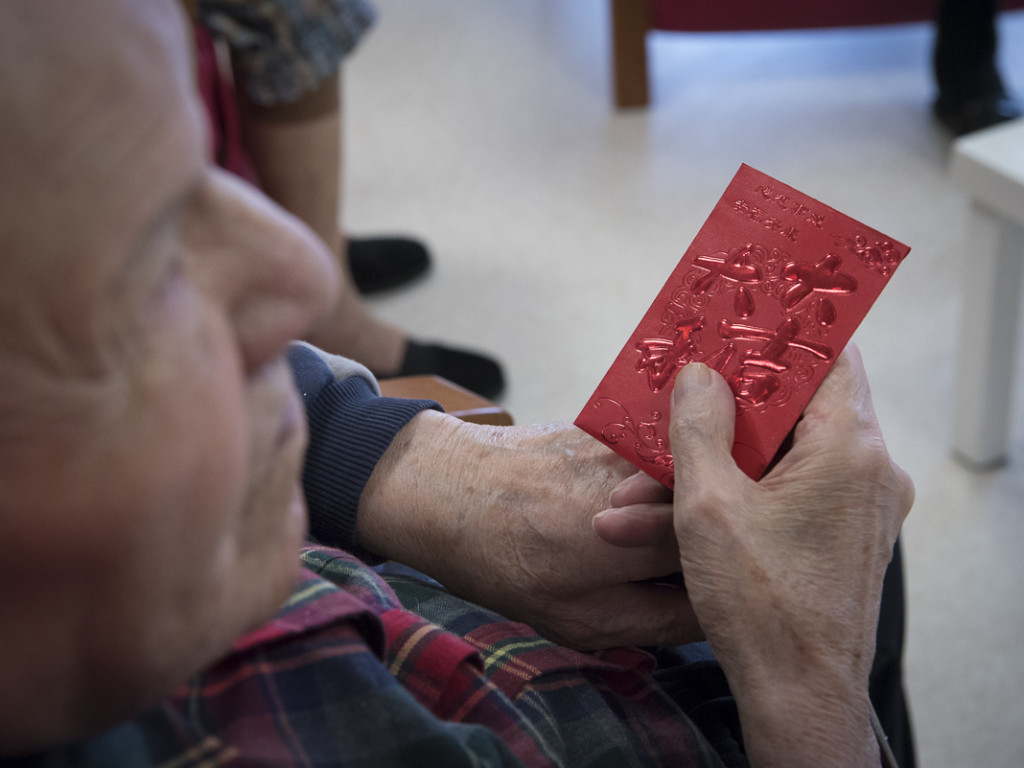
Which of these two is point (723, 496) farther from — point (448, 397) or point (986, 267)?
point (986, 267)

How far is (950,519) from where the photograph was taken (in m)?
1.58

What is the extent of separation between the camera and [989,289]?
1.46 metres

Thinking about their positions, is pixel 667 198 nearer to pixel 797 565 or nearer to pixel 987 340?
pixel 987 340

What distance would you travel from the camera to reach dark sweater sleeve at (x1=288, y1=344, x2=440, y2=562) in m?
0.84

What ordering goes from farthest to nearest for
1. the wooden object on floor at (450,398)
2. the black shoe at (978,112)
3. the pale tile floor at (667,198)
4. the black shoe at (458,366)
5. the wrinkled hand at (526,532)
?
the black shoe at (978,112) < the black shoe at (458,366) < the pale tile floor at (667,198) < the wooden object on floor at (450,398) < the wrinkled hand at (526,532)

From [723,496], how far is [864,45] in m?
2.51

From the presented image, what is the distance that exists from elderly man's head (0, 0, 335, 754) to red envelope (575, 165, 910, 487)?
0.37 m

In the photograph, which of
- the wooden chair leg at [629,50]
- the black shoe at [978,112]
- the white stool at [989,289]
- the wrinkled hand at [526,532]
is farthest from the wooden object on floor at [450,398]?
the black shoe at [978,112]

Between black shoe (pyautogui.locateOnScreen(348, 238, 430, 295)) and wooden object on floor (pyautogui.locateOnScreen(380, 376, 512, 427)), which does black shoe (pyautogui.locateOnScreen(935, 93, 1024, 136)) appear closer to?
black shoe (pyautogui.locateOnScreen(348, 238, 430, 295))

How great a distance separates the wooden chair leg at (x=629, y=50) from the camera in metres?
2.45

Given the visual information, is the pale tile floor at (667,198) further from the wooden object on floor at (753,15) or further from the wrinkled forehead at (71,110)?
the wrinkled forehead at (71,110)

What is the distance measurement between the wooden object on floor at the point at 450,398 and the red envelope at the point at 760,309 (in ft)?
0.71

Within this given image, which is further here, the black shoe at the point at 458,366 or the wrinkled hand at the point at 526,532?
the black shoe at the point at 458,366

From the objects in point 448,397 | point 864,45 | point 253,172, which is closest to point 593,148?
point 864,45
